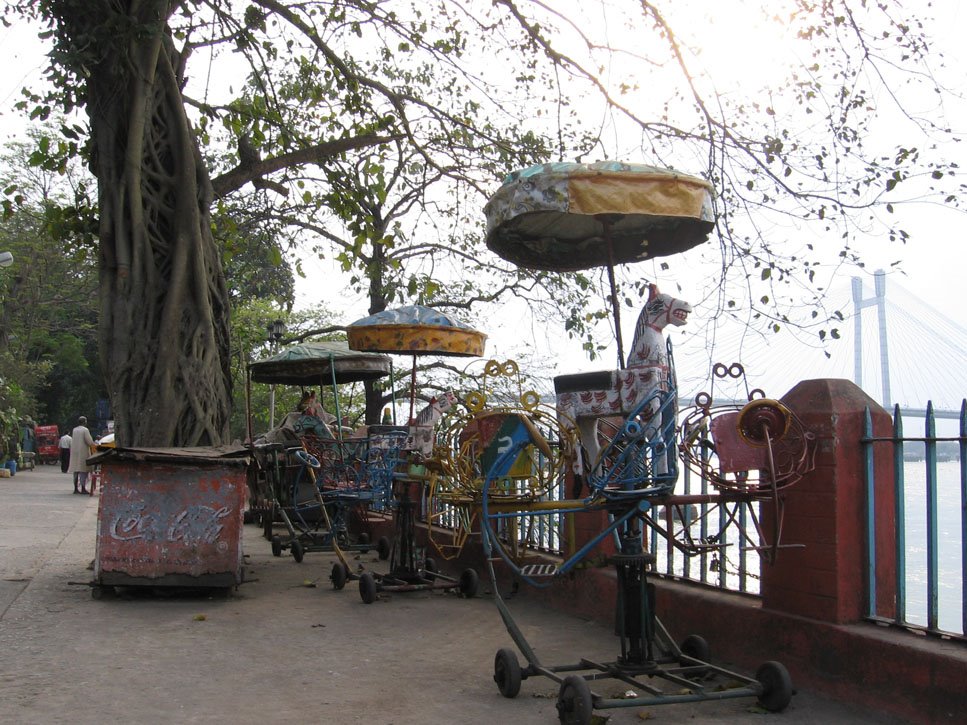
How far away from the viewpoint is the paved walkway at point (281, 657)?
14.6 feet

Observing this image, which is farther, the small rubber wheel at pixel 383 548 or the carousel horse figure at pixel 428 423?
the small rubber wheel at pixel 383 548

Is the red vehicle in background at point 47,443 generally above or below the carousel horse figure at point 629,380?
below

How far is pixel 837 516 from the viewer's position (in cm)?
471

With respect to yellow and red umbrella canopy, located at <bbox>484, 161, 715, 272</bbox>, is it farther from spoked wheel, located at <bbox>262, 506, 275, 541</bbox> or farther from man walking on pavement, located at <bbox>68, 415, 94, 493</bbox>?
man walking on pavement, located at <bbox>68, 415, 94, 493</bbox>

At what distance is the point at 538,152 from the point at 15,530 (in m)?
8.97

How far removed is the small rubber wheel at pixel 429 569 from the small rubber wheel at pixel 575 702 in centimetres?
426

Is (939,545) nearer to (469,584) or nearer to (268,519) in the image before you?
(469,584)

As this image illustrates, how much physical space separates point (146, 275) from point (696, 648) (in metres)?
6.81

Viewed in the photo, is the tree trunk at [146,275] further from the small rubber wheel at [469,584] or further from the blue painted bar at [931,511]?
the blue painted bar at [931,511]

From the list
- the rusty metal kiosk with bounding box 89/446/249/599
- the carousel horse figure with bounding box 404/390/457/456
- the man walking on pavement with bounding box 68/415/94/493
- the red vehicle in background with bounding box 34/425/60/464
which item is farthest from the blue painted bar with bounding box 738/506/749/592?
the red vehicle in background with bounding box 34/425/60/464

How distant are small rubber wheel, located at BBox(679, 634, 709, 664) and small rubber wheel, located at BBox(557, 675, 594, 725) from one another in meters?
0.96

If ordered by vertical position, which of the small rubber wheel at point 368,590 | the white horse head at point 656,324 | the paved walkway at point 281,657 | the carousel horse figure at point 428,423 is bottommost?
the paved walkway at point 281,657

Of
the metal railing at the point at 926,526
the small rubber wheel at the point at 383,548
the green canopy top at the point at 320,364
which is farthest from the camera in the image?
the green canopy top at the point at 320,364

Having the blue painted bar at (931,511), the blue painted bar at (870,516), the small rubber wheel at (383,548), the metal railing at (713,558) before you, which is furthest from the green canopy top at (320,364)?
the blue painted bar at (931,511)
